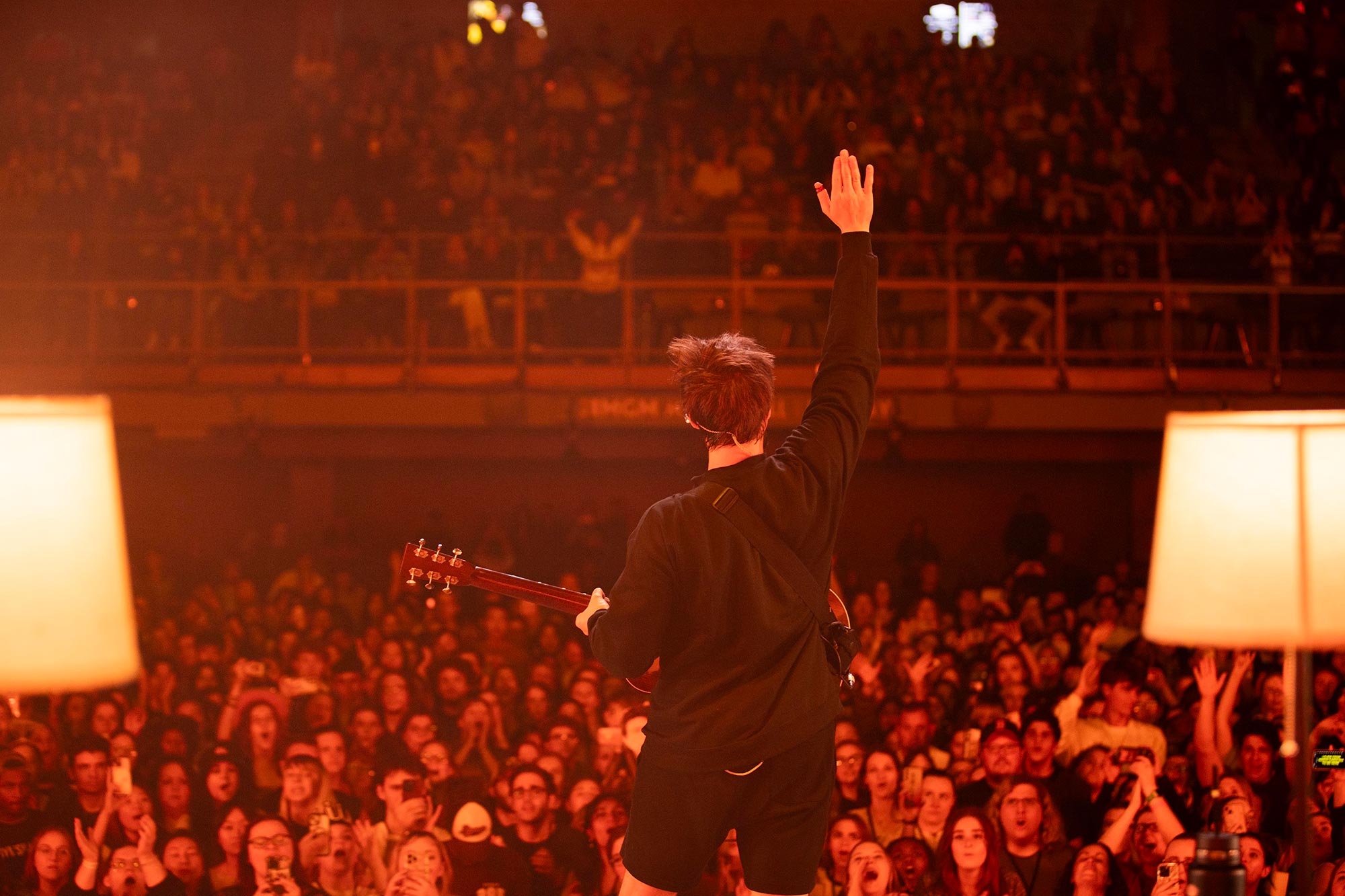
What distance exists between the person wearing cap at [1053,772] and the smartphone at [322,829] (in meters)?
2.51

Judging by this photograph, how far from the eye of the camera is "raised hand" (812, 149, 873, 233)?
8.65 feet

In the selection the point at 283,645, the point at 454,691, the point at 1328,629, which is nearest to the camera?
the point at 1328,629

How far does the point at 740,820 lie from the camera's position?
8.19 ft

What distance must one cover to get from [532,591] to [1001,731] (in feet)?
7.78

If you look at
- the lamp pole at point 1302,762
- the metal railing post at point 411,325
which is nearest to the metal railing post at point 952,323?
the metal railing post at point 411,325

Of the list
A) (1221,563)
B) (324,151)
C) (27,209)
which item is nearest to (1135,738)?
(1221,563)

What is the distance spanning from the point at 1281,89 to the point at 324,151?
9.15 m

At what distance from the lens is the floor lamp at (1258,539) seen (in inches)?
78.5

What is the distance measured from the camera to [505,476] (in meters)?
12.4

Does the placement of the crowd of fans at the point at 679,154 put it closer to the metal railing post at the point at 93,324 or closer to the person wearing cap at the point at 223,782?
the metal railing post at the point at 93,324

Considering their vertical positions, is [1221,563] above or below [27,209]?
below

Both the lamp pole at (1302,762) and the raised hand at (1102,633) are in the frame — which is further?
the raised hand at (1102,633)

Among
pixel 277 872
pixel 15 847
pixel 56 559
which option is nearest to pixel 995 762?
pixel 277 872

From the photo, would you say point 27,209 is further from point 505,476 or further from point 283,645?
point 283,645
